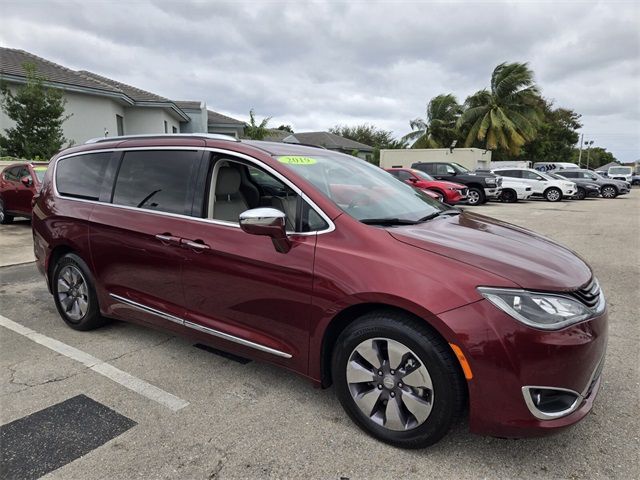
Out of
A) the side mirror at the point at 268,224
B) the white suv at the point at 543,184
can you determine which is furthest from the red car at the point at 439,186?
the side mirror at the point at 268,224

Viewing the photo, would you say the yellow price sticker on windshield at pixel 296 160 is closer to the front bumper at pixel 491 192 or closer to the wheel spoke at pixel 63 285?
the wheel spoke at pixel 63 285

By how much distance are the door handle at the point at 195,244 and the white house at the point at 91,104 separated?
14654 millimetres

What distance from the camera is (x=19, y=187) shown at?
9414mm

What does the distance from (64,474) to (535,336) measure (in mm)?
2386

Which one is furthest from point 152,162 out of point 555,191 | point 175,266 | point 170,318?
point 555,191

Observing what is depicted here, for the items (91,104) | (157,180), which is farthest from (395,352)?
(91,104)

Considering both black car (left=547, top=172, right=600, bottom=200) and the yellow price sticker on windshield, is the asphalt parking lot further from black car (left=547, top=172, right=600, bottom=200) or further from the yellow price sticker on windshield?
black car (left=547, top=172, right=600, bottom=200)

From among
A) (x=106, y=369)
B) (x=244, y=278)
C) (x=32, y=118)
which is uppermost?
(x=32, y=118)

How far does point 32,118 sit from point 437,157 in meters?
21.6

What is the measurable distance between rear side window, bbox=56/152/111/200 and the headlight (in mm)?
Result: 3264

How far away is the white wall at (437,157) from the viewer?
27469 mm

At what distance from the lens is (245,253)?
2748 mm

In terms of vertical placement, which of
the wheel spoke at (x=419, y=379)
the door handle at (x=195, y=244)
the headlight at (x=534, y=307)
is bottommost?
the wheel spoke at (x=419, y=379)

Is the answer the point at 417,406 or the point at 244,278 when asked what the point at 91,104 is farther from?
the point at 417,406
